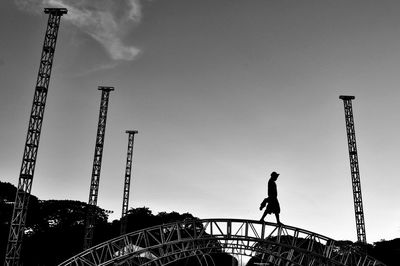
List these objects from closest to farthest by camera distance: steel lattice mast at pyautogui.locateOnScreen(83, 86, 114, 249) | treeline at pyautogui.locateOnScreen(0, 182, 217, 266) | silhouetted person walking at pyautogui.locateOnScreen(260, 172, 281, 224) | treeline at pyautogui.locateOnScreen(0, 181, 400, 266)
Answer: silhouetted person walking at pyautogui.locateOnScreen(260, 172, 281, 224)
steel lattice mast at pyautogui.locateOnScreen(83, 86, 114, 249)
treeline at pyautogui.locateOnScreen(0, 181, 400, 266)
treeline at pyautogui.locateOnScreen(0, 182, 217, 266)

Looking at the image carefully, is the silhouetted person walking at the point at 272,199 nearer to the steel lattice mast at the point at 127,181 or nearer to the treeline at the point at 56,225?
the steel lattice mast at the point at 127,181

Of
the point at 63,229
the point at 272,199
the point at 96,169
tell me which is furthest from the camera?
the point at 63,229

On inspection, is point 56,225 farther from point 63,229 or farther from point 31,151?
point 31,151

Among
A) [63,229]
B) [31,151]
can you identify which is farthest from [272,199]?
[63,229]

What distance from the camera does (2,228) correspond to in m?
45.5

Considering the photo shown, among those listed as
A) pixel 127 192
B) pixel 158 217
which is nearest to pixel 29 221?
pixel 158 217

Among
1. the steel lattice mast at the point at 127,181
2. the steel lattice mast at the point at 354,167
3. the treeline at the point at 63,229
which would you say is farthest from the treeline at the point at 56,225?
the steel lattice mast at the point at 354,167

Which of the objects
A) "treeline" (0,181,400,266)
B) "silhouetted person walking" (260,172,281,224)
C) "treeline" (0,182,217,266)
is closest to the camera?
"silhouetted person walking" (260,172,281,224)

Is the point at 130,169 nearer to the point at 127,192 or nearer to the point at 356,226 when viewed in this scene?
the point at 127,192

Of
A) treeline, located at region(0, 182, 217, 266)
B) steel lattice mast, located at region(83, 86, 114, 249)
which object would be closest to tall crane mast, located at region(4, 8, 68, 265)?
steel lattice mast, located at region(83, 86, 114, 249)

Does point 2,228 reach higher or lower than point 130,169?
lower

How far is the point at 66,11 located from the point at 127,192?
1792 cm

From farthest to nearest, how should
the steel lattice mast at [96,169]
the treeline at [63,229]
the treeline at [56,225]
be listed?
the treeline at [56,225]
the treeline at [63,229]
the steel lattice mast at [96,169]

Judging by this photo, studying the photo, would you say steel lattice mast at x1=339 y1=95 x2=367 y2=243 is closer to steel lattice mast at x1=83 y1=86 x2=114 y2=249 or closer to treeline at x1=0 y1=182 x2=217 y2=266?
steel lattice mast at x1=83 y1=86 x2=114 y2=249
